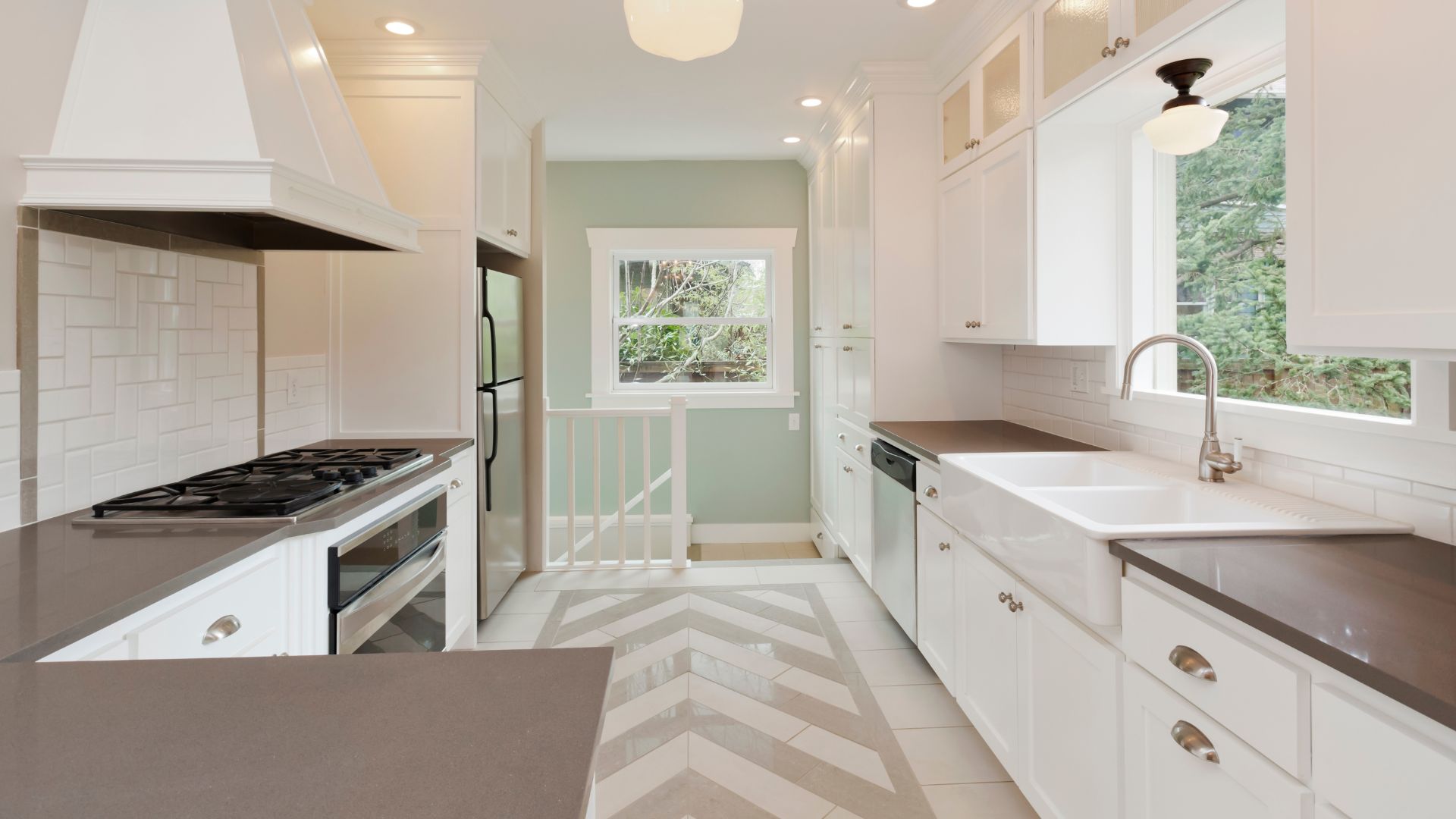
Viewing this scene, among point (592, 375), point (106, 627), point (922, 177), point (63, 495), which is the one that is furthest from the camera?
point (592, 375)

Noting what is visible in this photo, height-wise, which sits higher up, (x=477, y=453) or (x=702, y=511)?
(x=477, y=453)

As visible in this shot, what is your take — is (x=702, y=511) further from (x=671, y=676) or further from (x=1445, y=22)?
(x=1445, y=22)

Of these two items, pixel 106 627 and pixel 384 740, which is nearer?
pixel 384 740

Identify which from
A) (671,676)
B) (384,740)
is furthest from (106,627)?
(671,676)

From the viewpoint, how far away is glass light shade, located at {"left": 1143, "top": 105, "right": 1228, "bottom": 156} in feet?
5.80

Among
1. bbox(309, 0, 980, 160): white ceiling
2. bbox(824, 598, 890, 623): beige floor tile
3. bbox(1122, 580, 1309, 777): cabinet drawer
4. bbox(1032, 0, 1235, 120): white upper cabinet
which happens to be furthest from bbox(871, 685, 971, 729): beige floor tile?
bbox(309, 0, 980, 160): white ceiling

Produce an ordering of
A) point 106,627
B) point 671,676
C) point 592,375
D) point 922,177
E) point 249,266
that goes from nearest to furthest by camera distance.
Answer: point 106,627
point 249,266
point 671,676
point 922,177
point 592,375

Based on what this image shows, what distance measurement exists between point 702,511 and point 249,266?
3.30 m

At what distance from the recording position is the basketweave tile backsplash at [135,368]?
1.69m

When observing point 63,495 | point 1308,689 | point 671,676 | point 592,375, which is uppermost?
point 592,375

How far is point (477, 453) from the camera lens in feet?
10.1

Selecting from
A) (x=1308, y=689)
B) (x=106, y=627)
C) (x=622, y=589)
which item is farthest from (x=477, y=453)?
(x=1308, y=689)

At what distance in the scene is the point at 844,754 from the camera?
2.23 metres

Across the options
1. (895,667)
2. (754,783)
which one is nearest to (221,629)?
(754,783)
